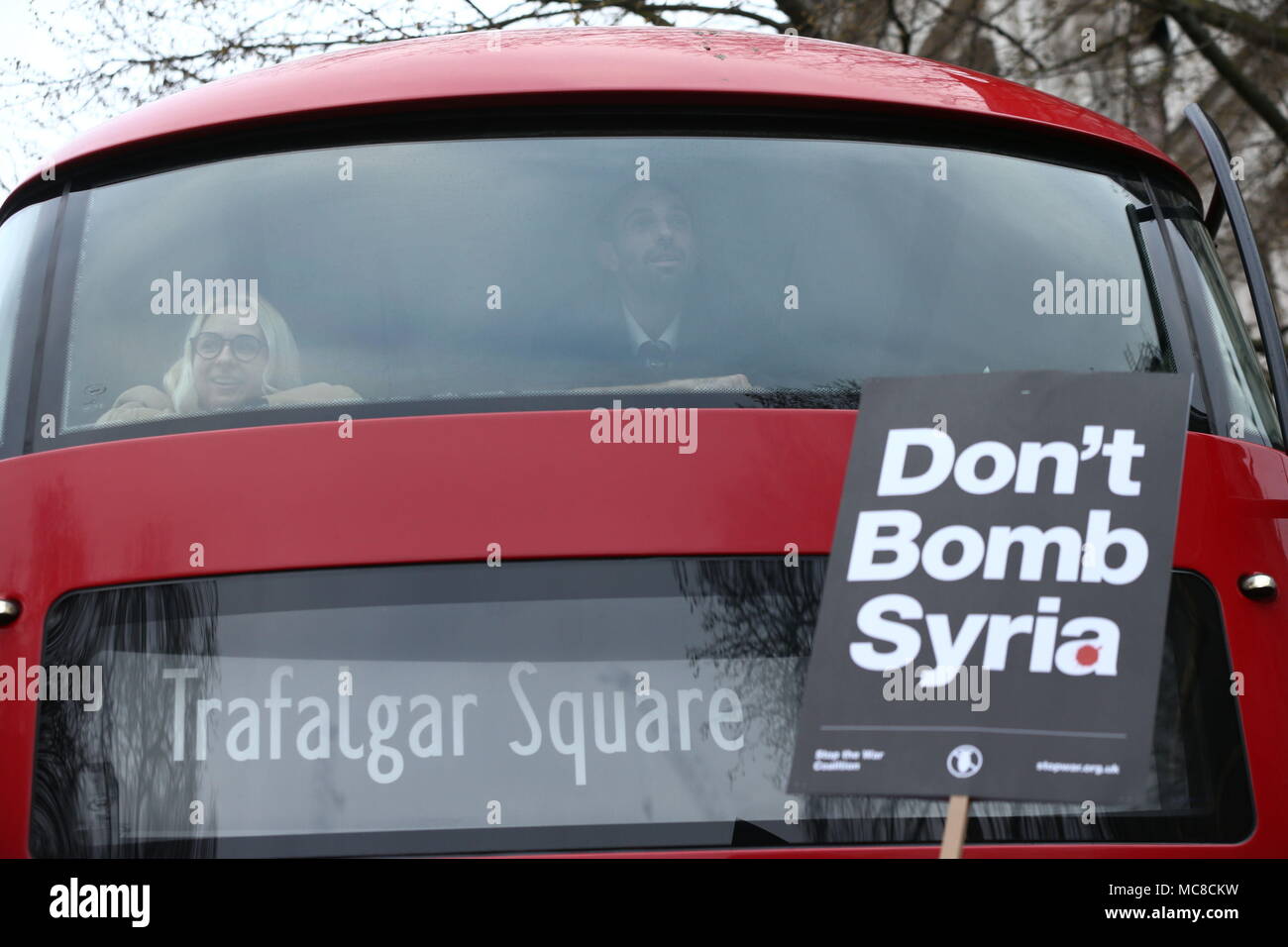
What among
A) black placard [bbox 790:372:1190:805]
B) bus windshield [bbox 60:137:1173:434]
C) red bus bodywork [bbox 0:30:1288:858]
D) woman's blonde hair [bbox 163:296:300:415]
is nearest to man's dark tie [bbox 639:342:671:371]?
bus windshield [bbox 60:137:1173:434]

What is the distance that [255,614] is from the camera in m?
2.75

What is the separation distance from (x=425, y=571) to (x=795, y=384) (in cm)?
81

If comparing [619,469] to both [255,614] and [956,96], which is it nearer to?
[255,614]

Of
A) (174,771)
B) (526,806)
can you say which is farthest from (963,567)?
(174,771)

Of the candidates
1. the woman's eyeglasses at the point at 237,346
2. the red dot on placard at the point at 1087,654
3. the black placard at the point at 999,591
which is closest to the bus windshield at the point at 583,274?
the woman's eyeglasses at the point at 237,346

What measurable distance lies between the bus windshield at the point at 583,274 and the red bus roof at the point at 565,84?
3.8 inches

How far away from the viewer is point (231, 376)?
119 inches

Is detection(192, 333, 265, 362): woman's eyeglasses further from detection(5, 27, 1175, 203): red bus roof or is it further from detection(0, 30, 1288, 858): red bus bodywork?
detection(5, 27, 1175, 203): red bus roof

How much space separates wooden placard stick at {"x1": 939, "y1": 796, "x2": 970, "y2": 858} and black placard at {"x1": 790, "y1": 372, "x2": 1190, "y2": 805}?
0.09ft

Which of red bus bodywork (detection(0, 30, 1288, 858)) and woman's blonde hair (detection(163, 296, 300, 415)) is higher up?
woman's blonde hair (detection(163, 296, 300, 415))

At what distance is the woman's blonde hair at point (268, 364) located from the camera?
3.00 metres

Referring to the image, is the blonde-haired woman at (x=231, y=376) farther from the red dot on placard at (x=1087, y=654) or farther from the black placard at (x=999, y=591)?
the red dot on placard at (x=1087, y=654)

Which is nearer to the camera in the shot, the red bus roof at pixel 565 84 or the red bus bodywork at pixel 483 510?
the red bus bodywork at pixel 483 510

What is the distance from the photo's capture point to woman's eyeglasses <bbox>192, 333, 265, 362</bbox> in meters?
3.04
